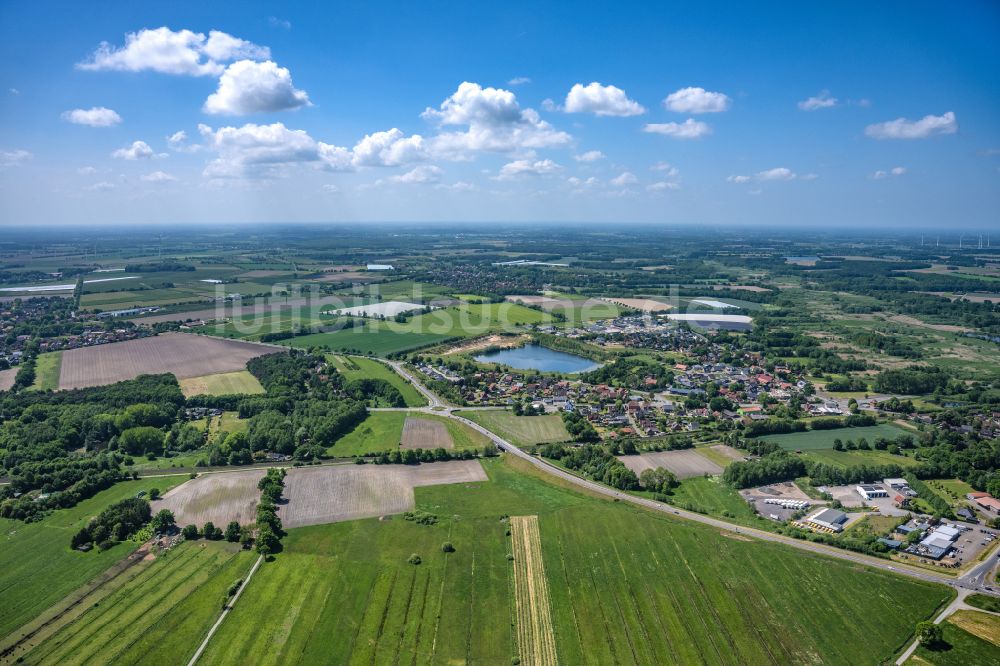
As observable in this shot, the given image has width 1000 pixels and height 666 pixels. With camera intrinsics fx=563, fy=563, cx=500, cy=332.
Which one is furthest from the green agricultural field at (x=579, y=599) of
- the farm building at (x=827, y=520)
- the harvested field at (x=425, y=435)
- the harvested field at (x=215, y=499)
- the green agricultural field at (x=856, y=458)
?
the green agricultural field at (x=856, y=458)

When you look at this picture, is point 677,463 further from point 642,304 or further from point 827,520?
point 642,304

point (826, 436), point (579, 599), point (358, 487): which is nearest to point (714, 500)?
point (579, 599)

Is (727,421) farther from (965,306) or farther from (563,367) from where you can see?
(965,306)

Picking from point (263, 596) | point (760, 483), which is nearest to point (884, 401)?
point (760, 483)

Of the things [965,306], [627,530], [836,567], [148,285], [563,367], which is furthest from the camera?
[148,285]

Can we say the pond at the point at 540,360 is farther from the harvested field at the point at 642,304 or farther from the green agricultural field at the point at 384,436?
the harvested field at the point at 642,304

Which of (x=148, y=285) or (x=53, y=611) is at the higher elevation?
(x=148, y=285)

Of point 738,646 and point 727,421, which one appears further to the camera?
point 727,421

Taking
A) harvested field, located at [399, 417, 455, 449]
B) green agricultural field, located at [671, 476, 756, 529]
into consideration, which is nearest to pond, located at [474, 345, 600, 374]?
harvested field, located at [399, 417, 455, 449]
